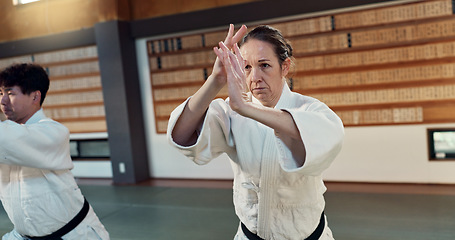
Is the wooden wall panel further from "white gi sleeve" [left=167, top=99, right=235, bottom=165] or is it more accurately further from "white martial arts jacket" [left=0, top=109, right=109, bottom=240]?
"white gi sleeve" [left=167, top=99, right=235, bottom=165]

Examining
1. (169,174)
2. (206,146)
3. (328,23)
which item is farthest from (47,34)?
(206,146)

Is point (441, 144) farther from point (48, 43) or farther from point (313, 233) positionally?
point (48, 43)

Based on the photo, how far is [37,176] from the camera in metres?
1.82

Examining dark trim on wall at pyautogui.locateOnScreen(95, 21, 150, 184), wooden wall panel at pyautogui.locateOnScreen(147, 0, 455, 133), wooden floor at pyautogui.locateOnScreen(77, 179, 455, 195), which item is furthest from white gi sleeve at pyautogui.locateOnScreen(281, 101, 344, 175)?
dark trim on wall at pyautogui.locateOnScreen(95, 21, 150, 184)

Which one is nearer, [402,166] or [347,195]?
[347,195]

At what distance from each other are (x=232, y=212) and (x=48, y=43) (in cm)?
442

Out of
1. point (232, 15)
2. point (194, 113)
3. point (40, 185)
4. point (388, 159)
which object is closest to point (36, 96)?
point (40, 185)

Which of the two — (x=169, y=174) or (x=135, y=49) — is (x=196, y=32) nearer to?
(x=135, y=49)

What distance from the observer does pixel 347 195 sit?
455 cm

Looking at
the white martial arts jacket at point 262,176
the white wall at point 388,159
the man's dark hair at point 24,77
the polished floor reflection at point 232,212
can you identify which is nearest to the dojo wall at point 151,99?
the white wall at point 388,159

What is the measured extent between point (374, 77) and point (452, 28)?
98 cm

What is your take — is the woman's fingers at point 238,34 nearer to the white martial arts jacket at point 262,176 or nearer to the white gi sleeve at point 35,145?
the white martial arts jacket at point 262,176

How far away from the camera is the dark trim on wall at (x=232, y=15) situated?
16.2ft

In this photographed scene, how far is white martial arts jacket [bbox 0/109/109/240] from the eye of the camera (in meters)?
1.73
